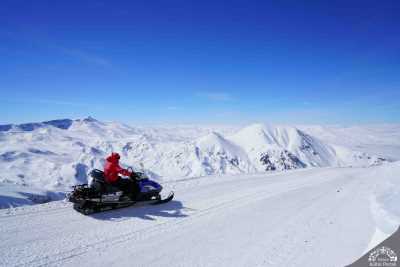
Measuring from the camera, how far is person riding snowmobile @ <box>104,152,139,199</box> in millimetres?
9055

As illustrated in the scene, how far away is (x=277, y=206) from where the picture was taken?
386 inches

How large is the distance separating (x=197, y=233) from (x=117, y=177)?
151 inches

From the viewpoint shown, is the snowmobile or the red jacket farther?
the red jacket

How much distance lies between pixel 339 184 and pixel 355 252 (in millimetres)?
9544

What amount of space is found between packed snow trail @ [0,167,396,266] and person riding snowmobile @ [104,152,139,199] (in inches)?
27.9

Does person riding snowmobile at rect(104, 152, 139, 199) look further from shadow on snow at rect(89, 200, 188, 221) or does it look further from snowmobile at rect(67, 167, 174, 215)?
shadow on snow at rect(89, 200, 188, 221)

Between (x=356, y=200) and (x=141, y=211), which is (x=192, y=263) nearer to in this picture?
(x=141, y=211)

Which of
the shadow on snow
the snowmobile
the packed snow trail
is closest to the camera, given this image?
the packed snow trail

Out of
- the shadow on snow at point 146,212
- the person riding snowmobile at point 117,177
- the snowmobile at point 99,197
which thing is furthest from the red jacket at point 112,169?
the shadow on snow at point 146,212

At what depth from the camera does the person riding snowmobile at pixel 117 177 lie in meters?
9.05

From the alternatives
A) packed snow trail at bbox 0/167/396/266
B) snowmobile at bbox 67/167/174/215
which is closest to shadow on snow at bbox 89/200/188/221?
Result: packed snow trail at bbox 0/167/396/266

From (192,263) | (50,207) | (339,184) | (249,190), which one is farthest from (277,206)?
(50,207)

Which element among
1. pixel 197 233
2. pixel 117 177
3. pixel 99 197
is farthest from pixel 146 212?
pixel 197 233

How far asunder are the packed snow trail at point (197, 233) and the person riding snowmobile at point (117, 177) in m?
0.71
